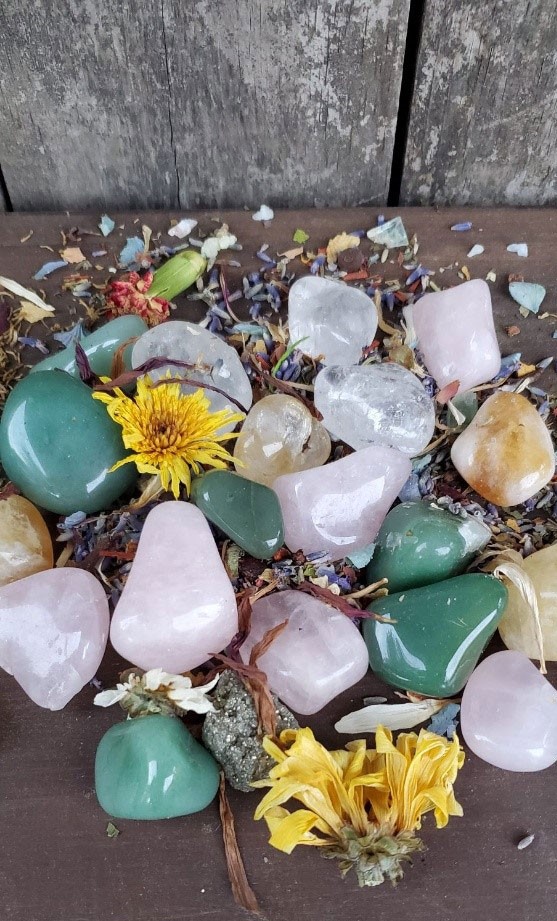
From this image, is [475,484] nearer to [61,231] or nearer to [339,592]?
[339,592]

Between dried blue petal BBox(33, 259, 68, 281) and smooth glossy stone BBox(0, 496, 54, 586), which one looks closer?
smooth glossy stone BBox(0, 496, 54, 586)

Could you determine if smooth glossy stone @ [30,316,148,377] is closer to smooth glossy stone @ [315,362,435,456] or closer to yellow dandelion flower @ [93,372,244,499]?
yellow dandelion flower @ [93,372,244,499]

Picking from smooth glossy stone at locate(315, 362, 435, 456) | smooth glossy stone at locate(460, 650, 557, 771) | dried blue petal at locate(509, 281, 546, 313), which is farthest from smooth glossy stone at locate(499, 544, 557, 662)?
dried blue petal at locate(509, 281, 546, 313)

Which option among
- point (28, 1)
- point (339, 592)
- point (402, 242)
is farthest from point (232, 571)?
point (28, 1)

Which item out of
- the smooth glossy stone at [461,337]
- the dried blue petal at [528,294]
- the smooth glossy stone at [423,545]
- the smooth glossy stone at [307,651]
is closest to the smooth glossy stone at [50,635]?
the smooth glossy stone at [307,651]

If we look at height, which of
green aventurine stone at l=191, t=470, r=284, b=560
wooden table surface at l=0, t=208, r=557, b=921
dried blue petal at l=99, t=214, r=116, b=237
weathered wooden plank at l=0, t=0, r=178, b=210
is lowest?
wooden table surface at l=0, t=208, r=557, b=921

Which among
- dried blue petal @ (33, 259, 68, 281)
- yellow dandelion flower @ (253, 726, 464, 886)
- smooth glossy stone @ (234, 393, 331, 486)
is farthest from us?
dried blue petal @ (33, 259, 68, 281)
